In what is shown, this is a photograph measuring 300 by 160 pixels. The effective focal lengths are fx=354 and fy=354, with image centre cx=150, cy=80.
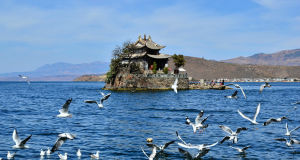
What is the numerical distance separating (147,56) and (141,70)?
16.7 feet

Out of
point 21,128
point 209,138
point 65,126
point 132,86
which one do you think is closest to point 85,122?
point 65,126

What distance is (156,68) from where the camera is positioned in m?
106

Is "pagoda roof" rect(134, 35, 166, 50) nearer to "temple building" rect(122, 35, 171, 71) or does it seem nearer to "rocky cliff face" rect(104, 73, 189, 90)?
"temple building" rect(122, 35, 171, 71)

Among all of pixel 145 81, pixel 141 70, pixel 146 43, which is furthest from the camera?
pixel 146 43

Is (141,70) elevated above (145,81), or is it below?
above

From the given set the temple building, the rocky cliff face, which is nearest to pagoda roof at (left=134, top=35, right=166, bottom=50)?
the temple building

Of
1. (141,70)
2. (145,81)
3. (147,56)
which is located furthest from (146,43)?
(145,81)

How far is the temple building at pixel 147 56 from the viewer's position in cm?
10579

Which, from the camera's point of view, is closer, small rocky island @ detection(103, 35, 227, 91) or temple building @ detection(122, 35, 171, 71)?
small rocky island @ detection(103, 35, 227, 91)

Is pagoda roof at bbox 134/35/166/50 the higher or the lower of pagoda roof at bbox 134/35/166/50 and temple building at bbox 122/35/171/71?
the higher

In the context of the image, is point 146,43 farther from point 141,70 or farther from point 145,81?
point 145,81

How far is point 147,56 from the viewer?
10612 centimetres

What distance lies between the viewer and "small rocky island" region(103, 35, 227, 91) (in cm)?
9894

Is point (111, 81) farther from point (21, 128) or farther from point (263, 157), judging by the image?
point (263, 157)
